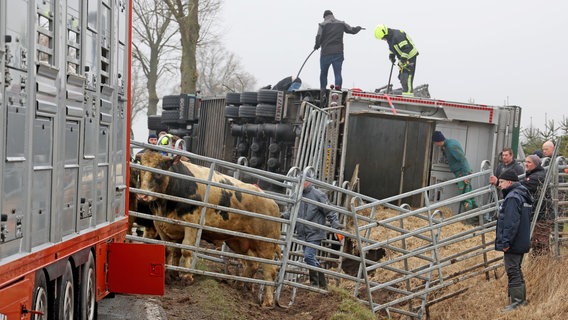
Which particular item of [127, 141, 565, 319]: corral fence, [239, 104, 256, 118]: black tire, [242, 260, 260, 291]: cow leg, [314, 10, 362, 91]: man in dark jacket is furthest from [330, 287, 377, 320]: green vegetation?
[239, 104, 256, 118]: black tire

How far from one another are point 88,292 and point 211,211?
168 inches

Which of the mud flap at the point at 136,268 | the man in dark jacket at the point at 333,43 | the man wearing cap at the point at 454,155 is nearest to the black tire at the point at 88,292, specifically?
the mud flap at the point at 136,268

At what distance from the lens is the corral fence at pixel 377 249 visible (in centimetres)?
1320

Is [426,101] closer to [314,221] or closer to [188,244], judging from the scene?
[314,221]

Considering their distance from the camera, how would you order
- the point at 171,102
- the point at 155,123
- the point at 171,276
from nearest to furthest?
the point at 171,276 → the point at 171,102 → the point at 155,123

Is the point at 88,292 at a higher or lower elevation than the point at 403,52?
lower

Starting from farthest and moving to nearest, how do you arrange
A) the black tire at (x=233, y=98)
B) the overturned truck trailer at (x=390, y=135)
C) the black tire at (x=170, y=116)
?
the black tire at (x=170, y=116), the black tire at (x=233, y=98), the overturned truck trailer at (x=390, y=135)

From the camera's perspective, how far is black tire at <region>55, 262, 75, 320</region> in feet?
27.3

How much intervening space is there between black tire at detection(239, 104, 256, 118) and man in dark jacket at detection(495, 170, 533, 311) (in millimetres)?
8957

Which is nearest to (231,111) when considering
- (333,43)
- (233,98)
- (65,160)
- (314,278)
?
A: (233,98)

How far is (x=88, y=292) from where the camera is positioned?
958 centimetres

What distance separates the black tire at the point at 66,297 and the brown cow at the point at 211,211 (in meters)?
4.24

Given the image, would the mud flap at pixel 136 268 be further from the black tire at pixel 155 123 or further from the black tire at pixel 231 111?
the black tire at pixel 155 123

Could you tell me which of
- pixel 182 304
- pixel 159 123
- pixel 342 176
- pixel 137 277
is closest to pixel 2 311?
pixel 137 277
